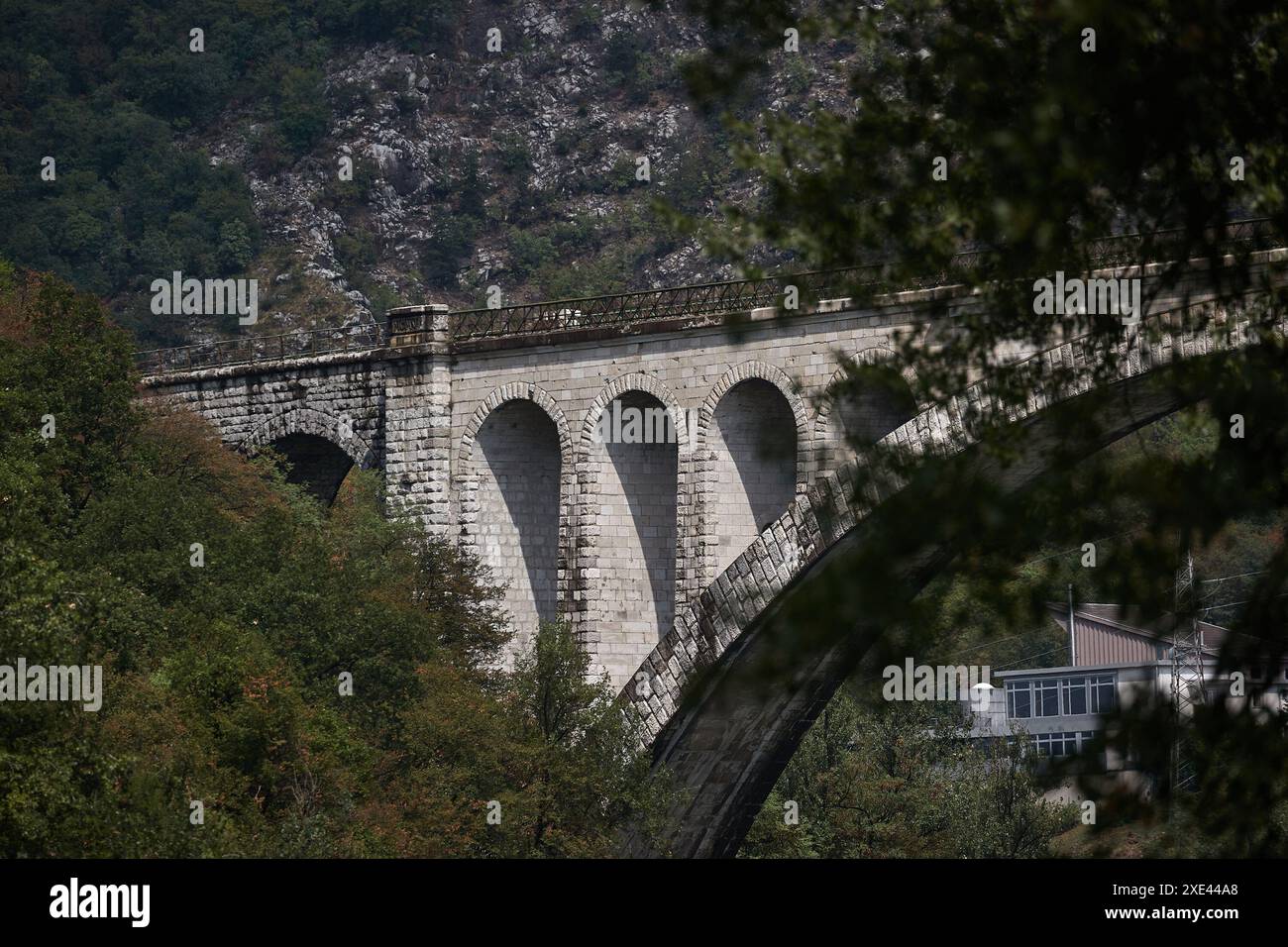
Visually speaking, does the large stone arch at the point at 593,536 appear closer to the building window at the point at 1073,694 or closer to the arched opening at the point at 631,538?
the arched opening at the point at 631,538

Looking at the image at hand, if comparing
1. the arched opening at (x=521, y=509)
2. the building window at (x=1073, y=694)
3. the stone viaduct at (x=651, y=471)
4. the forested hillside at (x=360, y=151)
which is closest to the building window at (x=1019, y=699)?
the building window at (x=1073, y=694)

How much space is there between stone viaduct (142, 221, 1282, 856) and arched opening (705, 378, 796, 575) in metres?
0.04

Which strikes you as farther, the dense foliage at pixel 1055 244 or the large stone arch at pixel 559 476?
the large stone arch at pixel 559 476

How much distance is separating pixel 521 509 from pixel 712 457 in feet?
21.2

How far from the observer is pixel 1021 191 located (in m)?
10.5

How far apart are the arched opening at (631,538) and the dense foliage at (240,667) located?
125 centimetres

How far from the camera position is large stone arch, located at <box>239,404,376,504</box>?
4497 centimetres

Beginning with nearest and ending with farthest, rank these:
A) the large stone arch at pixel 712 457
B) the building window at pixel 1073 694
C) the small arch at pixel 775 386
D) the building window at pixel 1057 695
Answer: the small arch at pixel 775 386, the large stone arch at pixel 712 457, the building window at pixel 1057 695, the building window at pixel 1073 694

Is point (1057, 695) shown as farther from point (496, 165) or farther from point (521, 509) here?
point (496, 165)

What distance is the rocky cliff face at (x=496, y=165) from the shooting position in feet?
341

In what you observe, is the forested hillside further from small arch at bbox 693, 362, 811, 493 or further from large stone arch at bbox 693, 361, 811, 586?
small arch at bbox 693, 362, 811, 493

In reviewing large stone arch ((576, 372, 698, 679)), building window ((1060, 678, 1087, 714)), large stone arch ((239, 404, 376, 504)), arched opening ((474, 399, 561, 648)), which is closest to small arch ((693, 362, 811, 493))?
large stone arch ((576, 372, 698, 679))
